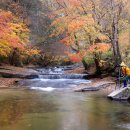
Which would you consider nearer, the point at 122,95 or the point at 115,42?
the point at 122,95

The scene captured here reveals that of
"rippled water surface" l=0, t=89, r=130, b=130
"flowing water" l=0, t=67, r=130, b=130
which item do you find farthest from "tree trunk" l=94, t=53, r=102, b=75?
"rippled water surface" l=0, t=89, r=130, b=130

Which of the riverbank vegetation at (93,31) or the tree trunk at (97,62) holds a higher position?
the riverbank vegetation at (93,31)

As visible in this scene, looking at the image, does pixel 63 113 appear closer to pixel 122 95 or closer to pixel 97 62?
pixel 122 95

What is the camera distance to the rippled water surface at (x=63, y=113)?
987cm

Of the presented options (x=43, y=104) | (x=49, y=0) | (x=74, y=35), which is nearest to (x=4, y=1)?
(x=49, y=0)

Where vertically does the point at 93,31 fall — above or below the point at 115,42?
above

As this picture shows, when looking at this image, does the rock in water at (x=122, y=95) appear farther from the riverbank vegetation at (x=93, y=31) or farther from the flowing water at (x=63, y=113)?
the riverbank vegetation at (x=93, y=31)

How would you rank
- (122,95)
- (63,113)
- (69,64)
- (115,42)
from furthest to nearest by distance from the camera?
(69,64) → (115,42) → (122,95) → (63,113)

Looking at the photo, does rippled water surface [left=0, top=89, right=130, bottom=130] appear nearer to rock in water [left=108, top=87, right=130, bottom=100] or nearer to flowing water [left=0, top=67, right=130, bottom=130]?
flowing water [left=0, top=67, right=130, bottom=130]

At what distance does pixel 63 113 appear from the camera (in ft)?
39.3

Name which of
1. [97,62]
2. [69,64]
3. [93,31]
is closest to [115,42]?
[93,31]

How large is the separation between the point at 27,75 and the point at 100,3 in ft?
27.5

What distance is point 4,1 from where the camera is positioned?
106ft

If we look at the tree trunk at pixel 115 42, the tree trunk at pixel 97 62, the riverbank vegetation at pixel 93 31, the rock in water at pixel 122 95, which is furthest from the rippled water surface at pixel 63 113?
the tree trunk at pixel 97 62
